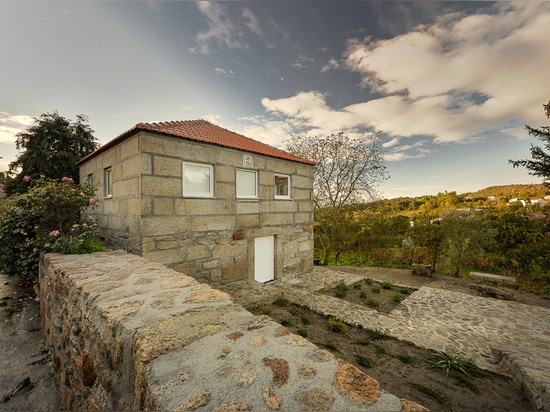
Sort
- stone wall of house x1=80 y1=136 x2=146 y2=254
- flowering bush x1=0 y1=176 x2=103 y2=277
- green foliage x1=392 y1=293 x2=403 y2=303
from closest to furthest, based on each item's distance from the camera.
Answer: flowering bush x1=0 y1=176 x2=103 y2=277 → stone wall of house x1=80 y1=136 x2=146 y2=254 → green foliage x1=392 y1=293 x2=403 y2=303

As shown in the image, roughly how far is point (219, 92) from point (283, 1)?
3.48 metres

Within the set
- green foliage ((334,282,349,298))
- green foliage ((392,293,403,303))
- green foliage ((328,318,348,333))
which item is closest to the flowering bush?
green foliage ((328,318,348,333))

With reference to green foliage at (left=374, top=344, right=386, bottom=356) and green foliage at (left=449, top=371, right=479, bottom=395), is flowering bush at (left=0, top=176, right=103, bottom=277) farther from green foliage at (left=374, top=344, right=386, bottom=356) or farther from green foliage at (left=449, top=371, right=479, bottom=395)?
green foliage at (left=449, top=371, right=479, bottom=395)

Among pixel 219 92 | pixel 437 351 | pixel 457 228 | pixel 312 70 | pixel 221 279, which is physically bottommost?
pixel 437 351

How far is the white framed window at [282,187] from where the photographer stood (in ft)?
26.6

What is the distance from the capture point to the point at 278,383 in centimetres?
113

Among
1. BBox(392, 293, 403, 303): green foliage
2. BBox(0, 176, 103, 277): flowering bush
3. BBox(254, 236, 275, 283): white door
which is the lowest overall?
BBox(392, 293, 403, 303): green foliage

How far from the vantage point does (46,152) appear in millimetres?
14266

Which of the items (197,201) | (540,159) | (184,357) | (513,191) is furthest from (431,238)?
(513,191)

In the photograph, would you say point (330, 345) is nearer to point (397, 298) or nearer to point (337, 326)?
point (337, 326)

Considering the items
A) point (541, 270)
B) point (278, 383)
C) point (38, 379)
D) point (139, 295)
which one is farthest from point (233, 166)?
point (541, 270)

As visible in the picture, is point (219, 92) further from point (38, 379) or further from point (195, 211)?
point (38, 379)

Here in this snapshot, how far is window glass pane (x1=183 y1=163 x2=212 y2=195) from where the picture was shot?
5.73 metres

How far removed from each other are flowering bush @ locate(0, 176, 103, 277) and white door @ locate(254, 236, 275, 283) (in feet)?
13.8
